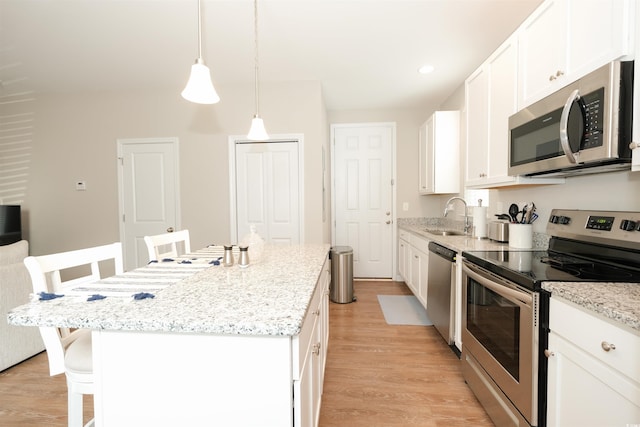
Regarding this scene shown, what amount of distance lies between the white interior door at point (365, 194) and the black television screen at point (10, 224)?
13.4 ft

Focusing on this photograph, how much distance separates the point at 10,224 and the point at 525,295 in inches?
200

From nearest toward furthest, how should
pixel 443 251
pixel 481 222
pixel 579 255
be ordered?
pixel 579 255 → pixel 443 251 → pixel 481 222

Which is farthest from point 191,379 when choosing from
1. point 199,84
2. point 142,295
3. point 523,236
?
point 523,236

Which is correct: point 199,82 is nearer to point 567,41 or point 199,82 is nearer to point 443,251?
point 567,41

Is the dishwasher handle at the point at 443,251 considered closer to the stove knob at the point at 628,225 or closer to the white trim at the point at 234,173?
the stove knob at the point at 628,225

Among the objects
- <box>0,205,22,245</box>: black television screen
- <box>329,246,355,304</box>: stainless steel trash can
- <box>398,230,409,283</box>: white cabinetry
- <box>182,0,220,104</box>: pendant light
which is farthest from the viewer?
<box>398,230,409,283</box>: white cabinetry

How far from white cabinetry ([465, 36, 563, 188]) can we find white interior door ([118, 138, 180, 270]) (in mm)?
3328

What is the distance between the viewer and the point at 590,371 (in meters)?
0.90

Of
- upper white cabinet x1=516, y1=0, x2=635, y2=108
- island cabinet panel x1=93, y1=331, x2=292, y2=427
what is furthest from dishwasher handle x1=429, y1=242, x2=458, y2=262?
island cabinet panel x1=93, y1=331, x2=292, y2=427

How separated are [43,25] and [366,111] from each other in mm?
3590

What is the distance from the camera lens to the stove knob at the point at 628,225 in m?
1.19

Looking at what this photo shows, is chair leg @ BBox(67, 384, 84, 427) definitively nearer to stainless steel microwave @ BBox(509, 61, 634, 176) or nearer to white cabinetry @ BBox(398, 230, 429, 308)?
stainless steel microwave @ BBox(509, 61, 634, 176)

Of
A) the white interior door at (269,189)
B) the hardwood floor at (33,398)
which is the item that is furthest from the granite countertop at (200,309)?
the white interior door at (269,189)

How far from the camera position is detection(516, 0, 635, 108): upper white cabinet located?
107cm
